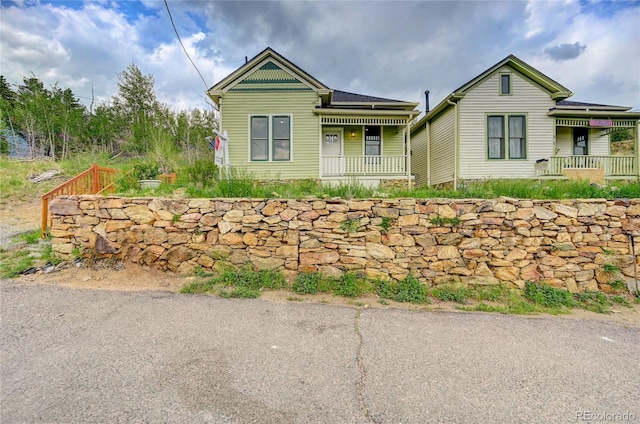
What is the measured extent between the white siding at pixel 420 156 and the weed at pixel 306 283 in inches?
448

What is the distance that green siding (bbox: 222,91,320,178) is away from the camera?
1100 centimetres

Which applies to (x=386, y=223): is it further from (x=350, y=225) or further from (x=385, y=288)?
(x=385, y=288)

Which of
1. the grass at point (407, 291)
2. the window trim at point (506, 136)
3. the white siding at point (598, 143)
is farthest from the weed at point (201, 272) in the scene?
the white siding at point (598, 143)

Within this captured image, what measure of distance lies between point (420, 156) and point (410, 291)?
12.3 m

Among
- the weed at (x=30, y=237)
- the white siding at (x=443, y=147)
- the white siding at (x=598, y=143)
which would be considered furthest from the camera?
the white siding at (x=598, y=143)

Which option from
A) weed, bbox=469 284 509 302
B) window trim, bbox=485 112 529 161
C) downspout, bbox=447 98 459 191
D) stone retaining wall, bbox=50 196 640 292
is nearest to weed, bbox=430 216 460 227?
stone retaining wall, bbox=50 196 640 292

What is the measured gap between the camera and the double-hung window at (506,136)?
11320 millimetres

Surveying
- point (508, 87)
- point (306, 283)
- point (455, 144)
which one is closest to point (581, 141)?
point (508, 87)

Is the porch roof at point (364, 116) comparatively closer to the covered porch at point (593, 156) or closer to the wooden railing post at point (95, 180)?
the covered porch at point (593, 156)

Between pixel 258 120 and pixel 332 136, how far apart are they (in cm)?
333

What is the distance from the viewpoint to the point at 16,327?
3.12 meters

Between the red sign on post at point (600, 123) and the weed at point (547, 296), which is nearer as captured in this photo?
the weed at point (547, 296)

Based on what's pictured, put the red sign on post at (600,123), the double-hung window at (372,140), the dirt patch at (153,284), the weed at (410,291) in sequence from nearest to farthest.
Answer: the dirt patch at (153,284) < the weed at (410,291) < the red sign on post at (600,123) < the double-hung window at (372,140)

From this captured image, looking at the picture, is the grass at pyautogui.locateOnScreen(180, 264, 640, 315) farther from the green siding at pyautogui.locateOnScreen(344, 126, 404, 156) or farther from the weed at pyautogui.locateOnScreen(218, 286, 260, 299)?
the green siding at pyautogui.locateOnScreen(344, 126, 404, 156)
